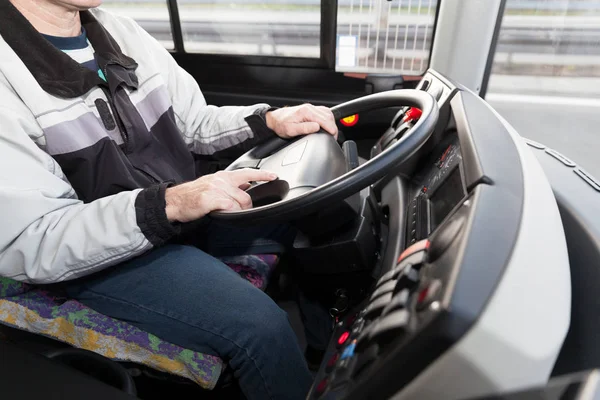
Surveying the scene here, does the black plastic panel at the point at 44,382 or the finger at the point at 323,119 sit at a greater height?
the finger at the point at 323,119

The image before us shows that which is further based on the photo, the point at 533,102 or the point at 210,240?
the point at 533,102

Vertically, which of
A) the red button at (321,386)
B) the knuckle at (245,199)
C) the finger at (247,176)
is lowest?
the red button at (321,386)

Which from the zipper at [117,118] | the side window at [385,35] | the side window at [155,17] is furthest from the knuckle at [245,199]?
the side window at [155,17]

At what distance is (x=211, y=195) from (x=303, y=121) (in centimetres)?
39

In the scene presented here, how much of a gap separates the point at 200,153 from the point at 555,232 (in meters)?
1.03

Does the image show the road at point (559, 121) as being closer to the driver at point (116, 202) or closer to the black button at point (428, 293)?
the driver at point (116, 202)

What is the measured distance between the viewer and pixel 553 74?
1.78 meters

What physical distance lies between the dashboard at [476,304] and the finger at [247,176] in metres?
0.30

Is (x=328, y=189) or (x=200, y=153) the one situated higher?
(x=328, y=189)

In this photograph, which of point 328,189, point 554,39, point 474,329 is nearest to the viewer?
point 474,329

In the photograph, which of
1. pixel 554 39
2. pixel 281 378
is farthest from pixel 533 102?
pixel 281 378

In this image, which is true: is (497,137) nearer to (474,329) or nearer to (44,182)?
(474,329)

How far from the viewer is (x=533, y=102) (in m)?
1.84

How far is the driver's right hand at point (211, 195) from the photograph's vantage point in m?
0.77
